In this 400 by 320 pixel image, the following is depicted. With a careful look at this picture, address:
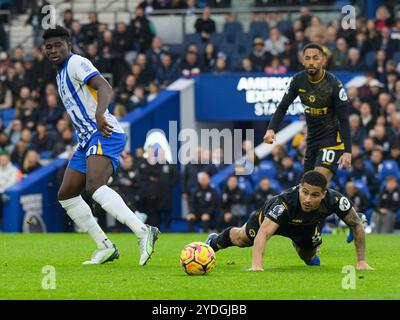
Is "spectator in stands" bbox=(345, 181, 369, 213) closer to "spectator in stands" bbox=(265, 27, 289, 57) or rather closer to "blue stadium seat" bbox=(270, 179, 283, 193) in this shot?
"blue stadium seat" bbox=(270, 179, 283, 193)

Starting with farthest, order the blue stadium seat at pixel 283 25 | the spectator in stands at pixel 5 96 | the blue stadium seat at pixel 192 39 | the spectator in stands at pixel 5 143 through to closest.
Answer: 1. the spectator in stands at pixel 5 96
2. the blue stadium seat at pixel 192 39
3. the blue stadium seat at pixel 283 25
4. the spectator in stands at pixel 5 143

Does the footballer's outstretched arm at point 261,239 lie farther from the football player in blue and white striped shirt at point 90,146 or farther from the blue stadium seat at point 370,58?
the blue stadium seat at point 370,58

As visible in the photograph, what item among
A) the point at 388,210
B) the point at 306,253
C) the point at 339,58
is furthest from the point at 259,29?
the point at 306,253

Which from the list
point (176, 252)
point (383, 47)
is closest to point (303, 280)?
point (176, 252)

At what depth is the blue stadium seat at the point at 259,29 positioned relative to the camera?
26234 mm

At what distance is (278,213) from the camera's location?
10.9 m

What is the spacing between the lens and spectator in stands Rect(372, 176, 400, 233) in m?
21.0

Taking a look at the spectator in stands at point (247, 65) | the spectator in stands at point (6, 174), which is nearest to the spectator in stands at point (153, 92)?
the spectator in stands at point (247, 65)

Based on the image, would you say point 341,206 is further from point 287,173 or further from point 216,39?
point 216,39

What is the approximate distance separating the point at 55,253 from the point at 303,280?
4825 mm

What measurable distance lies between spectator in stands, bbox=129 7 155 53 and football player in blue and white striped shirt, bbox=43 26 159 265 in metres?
15.4

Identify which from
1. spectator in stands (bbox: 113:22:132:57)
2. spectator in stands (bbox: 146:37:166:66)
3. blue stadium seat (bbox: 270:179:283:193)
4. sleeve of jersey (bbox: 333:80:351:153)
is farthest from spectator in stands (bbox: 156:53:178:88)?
sleeve of jersey (bbox: 333:80:351:153)

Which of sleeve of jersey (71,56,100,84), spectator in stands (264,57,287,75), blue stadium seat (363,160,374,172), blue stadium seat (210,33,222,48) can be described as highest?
blue stadium seat (210,33,222,48)

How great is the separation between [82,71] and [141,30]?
15682 mm
